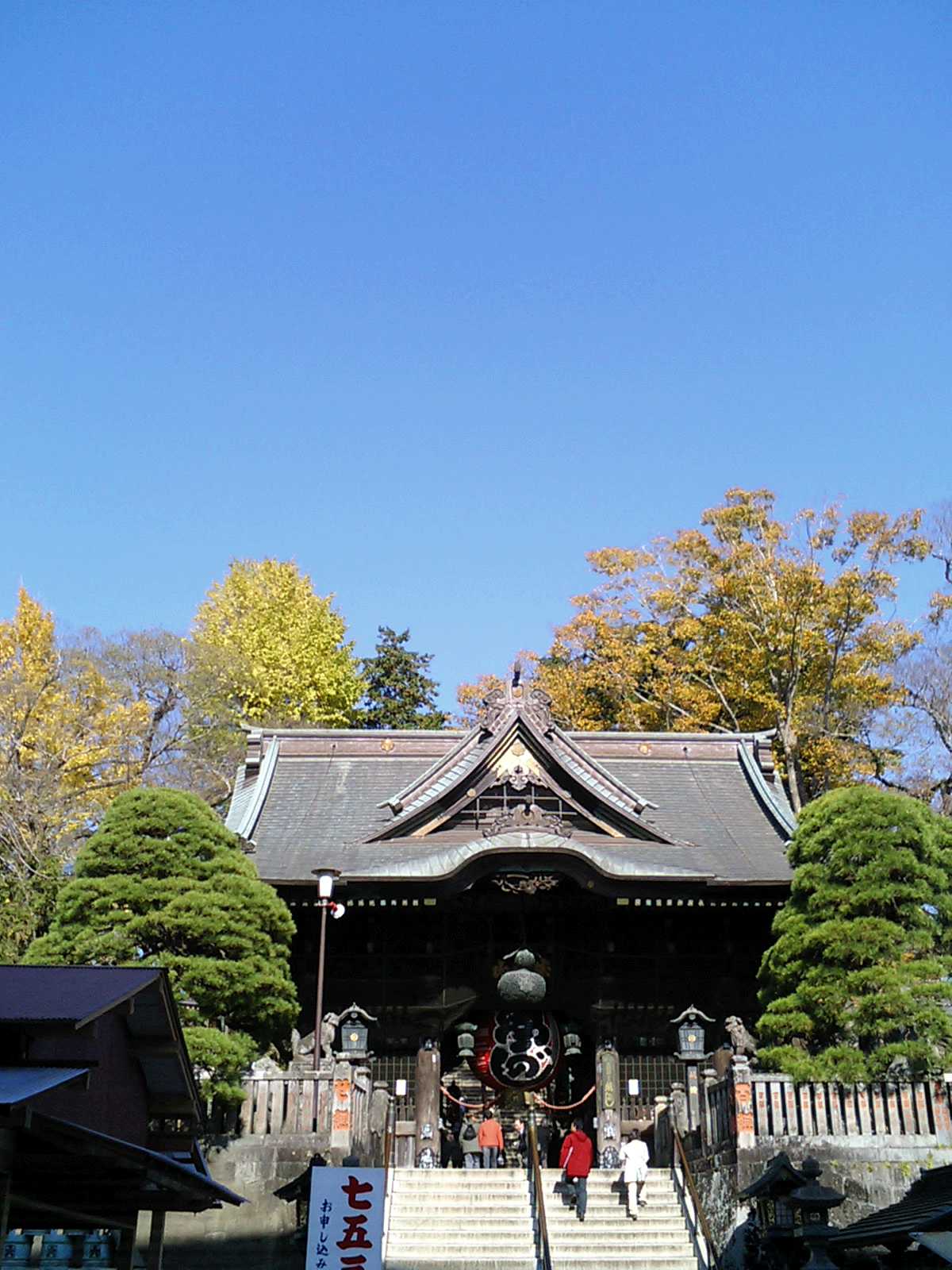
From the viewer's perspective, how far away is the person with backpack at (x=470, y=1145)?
21719 millimetres

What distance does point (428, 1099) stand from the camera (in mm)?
21969

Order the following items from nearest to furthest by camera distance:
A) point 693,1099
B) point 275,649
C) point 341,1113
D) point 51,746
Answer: point 341,1113
point 693,1099
point 51,746
point 275,649

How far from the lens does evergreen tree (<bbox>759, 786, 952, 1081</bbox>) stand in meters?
17.1

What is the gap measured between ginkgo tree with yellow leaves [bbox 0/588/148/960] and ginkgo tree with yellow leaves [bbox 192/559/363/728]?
473cm

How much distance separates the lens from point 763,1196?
43.8 ft

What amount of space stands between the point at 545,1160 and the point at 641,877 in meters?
6.25

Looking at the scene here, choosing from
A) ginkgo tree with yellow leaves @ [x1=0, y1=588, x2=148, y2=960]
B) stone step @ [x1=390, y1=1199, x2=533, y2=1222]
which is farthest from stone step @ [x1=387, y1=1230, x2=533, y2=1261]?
ginkgo tree with yellow leaves @ [x1=0, y1=588, x2=148, y2=960]

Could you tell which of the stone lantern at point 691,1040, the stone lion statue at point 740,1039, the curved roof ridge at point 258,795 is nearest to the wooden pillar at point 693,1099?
the stone lantern at point 691,1040

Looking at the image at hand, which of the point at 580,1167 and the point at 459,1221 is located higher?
the point at 580,1167

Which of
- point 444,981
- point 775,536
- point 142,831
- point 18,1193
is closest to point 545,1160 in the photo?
point 444,981

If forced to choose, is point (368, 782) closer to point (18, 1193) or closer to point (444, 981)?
point (444, 981)

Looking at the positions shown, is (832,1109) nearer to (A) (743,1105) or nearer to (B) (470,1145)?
(A) (743,1105)

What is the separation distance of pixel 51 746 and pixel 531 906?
15956mm

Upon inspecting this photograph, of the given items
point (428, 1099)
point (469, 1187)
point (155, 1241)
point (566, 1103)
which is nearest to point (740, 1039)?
point (469, 1187)
